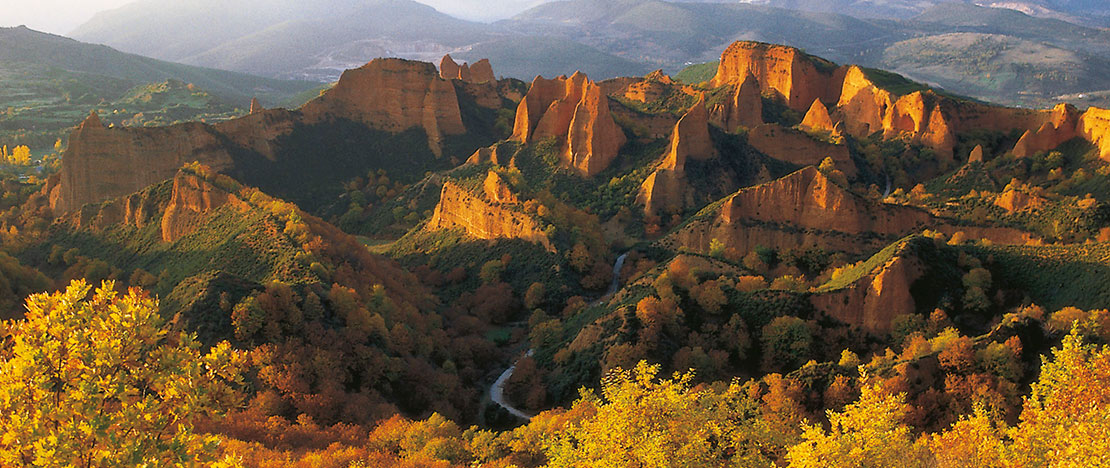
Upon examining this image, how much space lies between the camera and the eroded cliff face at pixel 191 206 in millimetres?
48781

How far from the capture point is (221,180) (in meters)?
52.5

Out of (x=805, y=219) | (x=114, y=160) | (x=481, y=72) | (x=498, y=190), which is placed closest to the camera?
(x=805, y=219)

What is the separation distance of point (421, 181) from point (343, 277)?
38.0 metres

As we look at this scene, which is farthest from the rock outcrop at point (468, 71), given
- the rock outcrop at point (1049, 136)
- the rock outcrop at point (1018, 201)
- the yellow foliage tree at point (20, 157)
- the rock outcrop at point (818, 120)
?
the rock outcrop at point (1018, 201)

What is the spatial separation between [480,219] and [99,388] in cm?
4773

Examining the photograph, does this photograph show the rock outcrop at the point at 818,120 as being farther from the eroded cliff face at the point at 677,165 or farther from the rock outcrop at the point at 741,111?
the eroded cliff face at the point at 677,165

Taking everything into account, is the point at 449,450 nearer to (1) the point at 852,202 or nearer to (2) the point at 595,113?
(1) the point at 852,202

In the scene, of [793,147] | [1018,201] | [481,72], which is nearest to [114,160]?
[793,147]

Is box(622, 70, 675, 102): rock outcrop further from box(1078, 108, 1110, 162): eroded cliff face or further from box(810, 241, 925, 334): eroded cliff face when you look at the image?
box(810, 241, 925, 334): eroded cliff face

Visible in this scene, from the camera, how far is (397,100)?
87.9 meters

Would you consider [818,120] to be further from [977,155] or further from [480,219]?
[480,219]

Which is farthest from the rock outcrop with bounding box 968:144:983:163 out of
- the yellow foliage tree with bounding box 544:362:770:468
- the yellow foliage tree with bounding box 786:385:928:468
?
the yellow foliage tree with bounding box 544:362:770:468

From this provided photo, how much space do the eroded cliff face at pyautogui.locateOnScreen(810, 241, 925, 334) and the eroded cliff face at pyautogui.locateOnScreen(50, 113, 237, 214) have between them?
5671 cm

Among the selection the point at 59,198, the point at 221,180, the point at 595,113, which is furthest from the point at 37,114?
the point at 595,113
